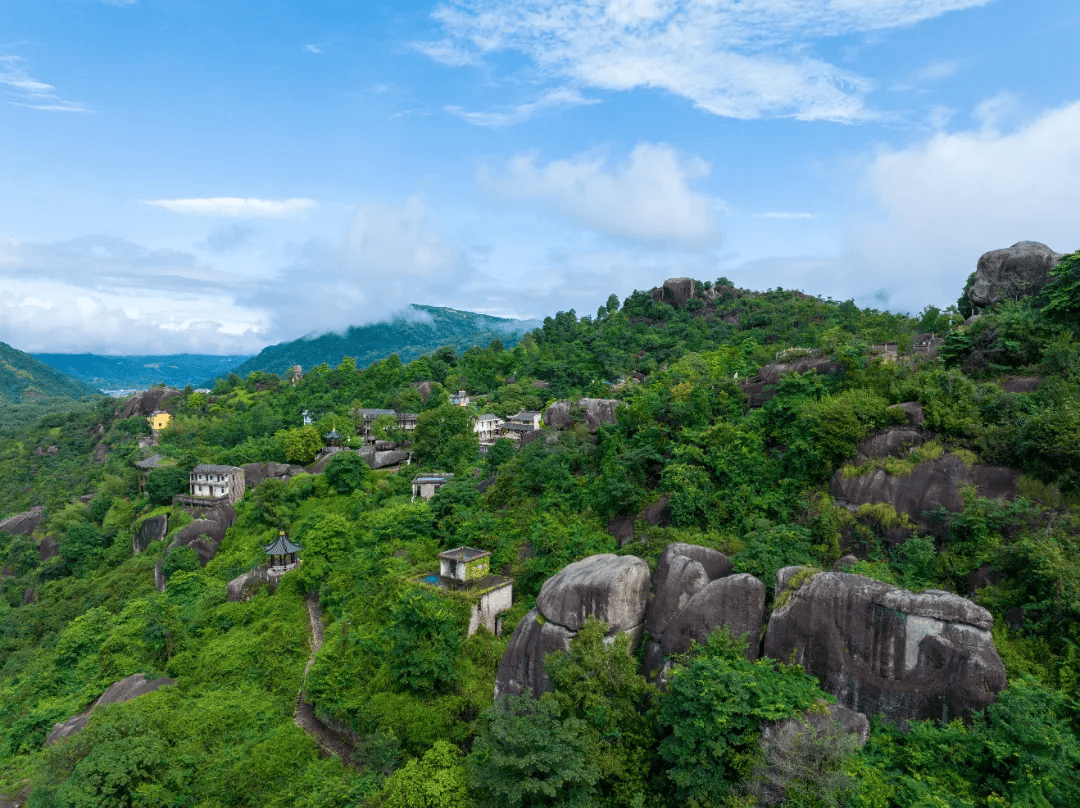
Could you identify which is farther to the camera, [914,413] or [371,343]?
[371,343]

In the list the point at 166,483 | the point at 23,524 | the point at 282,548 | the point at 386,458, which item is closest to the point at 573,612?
the point at 282,548

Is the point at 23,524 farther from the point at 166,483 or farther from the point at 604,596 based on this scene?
the point at 604,596

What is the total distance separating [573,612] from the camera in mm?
18312

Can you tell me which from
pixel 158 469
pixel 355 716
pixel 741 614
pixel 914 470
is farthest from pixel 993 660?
pixel 158 469

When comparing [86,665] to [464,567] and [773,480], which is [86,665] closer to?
[464,567]

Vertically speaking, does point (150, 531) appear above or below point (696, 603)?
below

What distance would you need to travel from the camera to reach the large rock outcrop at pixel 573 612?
1797 centimetres

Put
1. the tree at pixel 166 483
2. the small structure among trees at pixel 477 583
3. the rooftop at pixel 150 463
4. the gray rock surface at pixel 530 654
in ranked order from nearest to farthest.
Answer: the gray rock surface at pixel 530 654 < the small structure among trees at pixel 477 583 < the tree at pixel 166 483 < the rooftop at pixel 150 463

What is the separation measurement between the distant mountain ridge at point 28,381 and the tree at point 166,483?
5452 inches

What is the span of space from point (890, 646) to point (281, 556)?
31.6 metres

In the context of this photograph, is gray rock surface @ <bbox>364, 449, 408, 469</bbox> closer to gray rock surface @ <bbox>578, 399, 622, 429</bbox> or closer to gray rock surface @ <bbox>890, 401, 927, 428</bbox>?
gray rock surface @ <bbox>578, 399, 622, 429</bbox>

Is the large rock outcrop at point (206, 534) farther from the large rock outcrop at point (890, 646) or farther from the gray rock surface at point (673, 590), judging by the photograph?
the large rock outcrop at point (890, 646)

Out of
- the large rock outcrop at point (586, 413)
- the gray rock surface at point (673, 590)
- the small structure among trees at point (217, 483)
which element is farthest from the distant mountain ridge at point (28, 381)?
the gray rock surface at point (673, 590)

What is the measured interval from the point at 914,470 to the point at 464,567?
16.9 metres
